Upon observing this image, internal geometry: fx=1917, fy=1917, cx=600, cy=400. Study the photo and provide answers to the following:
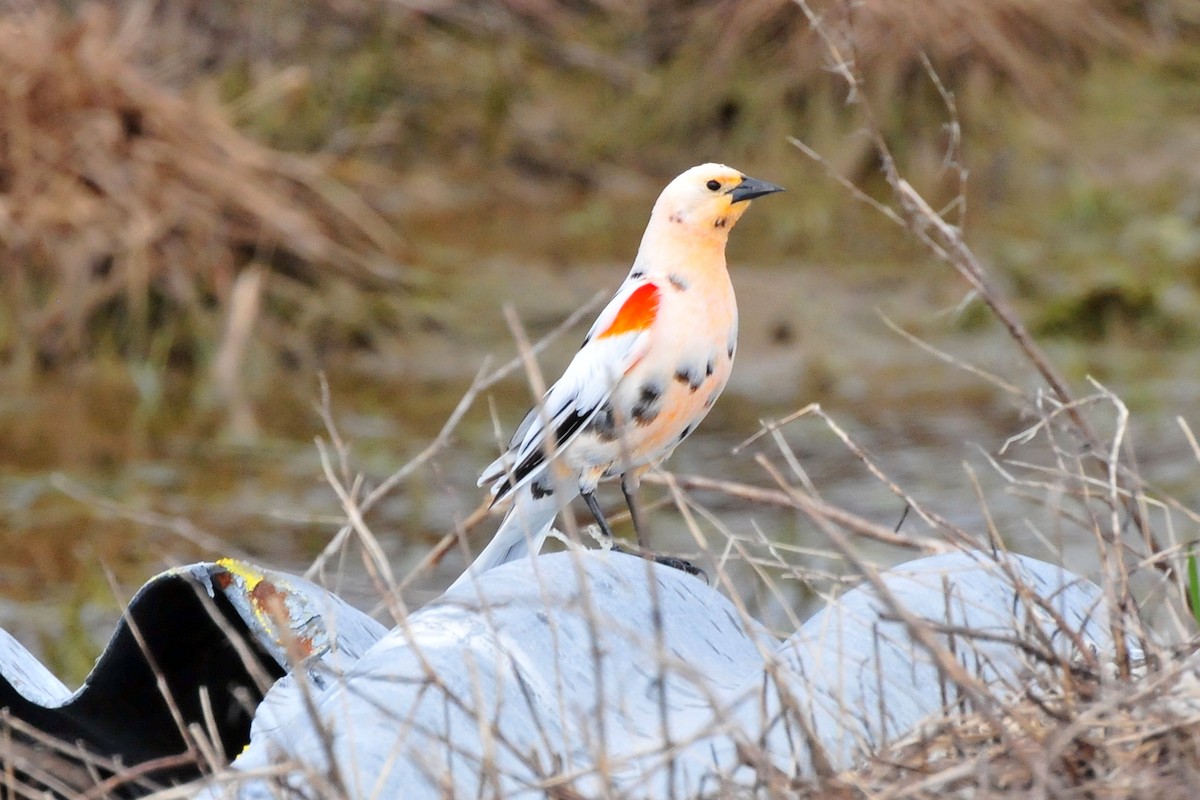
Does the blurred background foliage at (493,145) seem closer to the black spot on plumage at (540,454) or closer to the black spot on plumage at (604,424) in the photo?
the black spot on plumage at (540,454)

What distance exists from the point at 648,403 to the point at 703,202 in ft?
1.24

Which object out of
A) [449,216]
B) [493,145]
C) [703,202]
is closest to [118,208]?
[449,216]

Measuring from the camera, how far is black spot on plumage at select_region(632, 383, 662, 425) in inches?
128

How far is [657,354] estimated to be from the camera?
3254 millimetres

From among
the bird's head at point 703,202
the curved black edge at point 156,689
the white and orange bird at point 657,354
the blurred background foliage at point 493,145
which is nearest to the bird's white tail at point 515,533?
the white and orange bird at point 657,354

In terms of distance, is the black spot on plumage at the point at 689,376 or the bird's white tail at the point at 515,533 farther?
the bird's white tail at the point at 515,533

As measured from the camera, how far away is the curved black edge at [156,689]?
104 inches

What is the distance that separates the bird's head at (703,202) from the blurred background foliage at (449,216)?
104 inches

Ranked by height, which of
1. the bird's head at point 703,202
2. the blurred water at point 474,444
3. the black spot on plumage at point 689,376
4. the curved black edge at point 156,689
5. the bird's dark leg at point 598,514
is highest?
the blurred water at point 474,444

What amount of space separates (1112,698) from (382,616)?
361cm

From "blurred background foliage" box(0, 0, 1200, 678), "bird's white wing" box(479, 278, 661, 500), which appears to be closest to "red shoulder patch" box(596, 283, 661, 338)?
"bird's white wing" box(479, 278, 661, 500)

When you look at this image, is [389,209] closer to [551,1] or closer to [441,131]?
[441,131]

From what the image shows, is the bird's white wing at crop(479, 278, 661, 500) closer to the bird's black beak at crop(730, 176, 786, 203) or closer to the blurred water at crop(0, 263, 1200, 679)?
the bird's black beak at crop(730, 176, 786, 203)

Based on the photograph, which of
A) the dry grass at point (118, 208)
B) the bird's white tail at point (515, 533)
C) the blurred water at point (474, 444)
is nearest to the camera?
the bird's white tail at point (515, 533)
